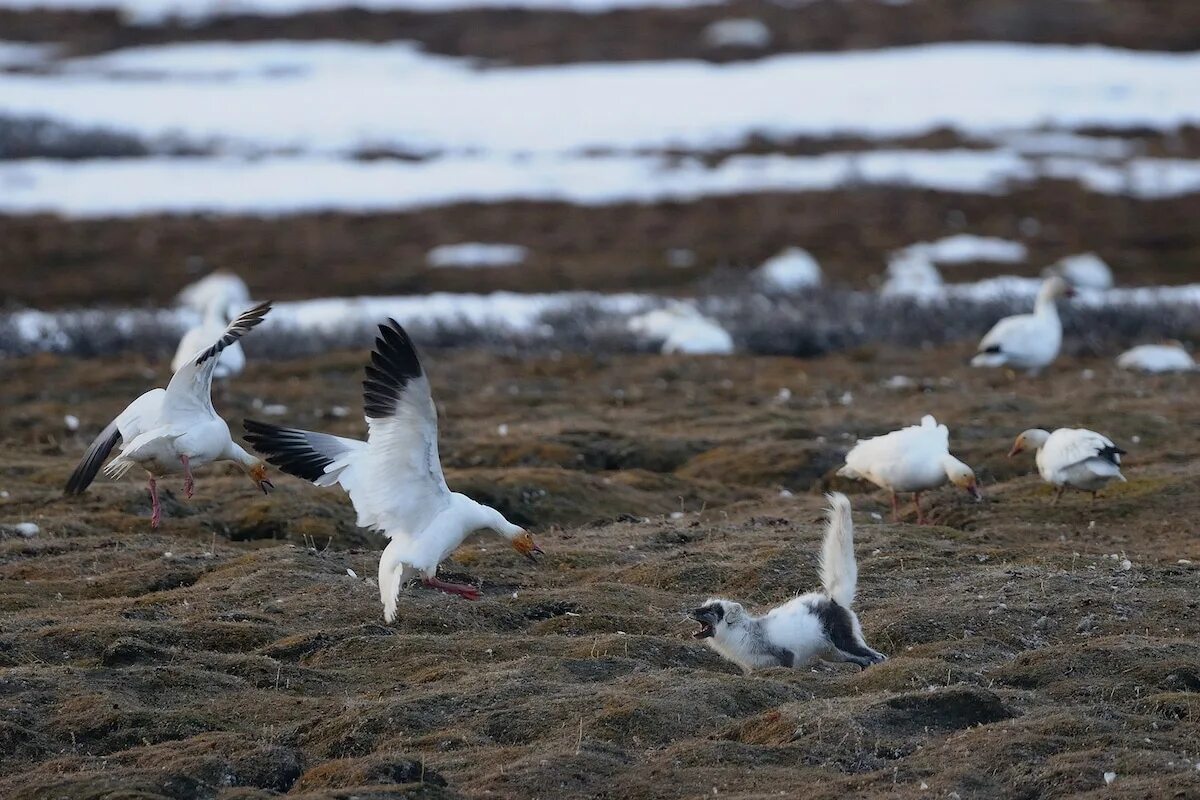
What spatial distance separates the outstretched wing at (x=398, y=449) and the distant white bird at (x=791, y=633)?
6.08ft

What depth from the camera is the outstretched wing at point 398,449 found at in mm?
9336

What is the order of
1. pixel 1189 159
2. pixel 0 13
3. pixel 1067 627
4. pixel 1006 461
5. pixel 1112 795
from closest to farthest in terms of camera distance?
pixel 1112 795 → pixel 1067 627 → pixel 1006 461 → pixel 1189 159 → pixel 0 13

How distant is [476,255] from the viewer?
35.8m

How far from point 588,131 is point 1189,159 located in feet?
54.9

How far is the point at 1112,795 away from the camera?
6816 mm

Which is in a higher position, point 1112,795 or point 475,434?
A: point 1112,795

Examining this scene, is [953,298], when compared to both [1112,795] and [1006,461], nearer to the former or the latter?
[1006,461]

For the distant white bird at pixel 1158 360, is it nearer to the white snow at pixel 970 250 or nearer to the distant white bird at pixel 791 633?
the distant white bird at pixel 791 633

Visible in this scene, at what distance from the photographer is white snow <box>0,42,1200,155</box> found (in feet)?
158

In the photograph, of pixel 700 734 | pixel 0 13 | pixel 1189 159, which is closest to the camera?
pixel 700 734

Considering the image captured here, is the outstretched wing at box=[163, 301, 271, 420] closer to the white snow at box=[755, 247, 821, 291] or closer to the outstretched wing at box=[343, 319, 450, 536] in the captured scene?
the outstretched wing at box=[343, 319, 450, 536]

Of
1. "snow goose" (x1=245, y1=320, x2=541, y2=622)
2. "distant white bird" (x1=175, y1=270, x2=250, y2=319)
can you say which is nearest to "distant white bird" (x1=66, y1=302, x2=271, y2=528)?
"snow goose" (x1=245, y1=320, x2=541, y2=622)

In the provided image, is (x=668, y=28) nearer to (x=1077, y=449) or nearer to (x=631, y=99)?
(x=631, y=99)

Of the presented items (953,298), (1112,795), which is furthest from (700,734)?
(953,298)
